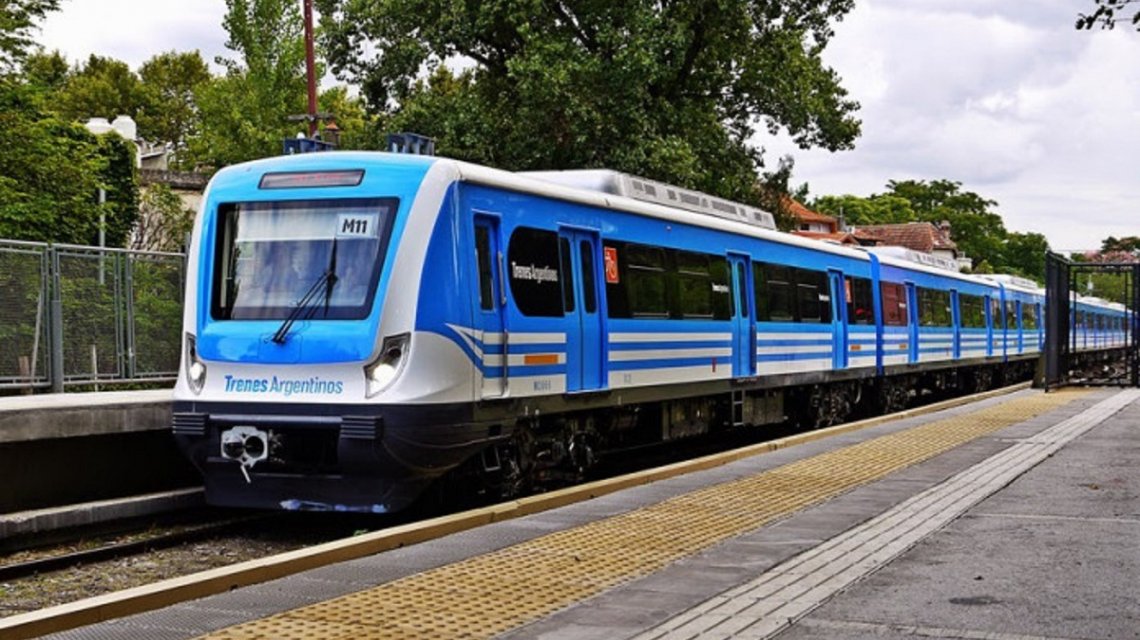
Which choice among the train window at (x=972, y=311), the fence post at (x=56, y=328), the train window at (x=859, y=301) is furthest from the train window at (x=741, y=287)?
the train window at (x=972, y=311)

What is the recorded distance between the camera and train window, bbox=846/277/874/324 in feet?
82.1

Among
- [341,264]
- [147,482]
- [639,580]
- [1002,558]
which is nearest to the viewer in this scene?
[639,580]

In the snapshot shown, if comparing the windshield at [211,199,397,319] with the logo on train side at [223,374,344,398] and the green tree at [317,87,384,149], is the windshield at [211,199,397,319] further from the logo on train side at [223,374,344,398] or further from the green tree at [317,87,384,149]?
the green tree at [317,87,384,149]

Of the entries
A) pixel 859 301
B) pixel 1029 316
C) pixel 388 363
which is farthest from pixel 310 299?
pixel 1029 316

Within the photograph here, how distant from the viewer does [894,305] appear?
2834 centimetres

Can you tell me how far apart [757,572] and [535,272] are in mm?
5367

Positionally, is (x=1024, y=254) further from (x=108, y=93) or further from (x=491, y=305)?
(x=491, y=305)

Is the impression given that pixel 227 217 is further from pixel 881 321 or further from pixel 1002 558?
pixel 881 321

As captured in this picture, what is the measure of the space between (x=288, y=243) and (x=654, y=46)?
20.5 metres

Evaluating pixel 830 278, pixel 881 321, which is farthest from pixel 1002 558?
pixel 881 321

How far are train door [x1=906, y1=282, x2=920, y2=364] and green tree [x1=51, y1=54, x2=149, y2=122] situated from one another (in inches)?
2292

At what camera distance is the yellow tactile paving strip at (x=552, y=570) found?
7.12 metres

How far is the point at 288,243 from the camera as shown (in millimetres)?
12102

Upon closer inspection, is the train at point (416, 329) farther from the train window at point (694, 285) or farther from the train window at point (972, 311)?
the train window at point (972, 311)
